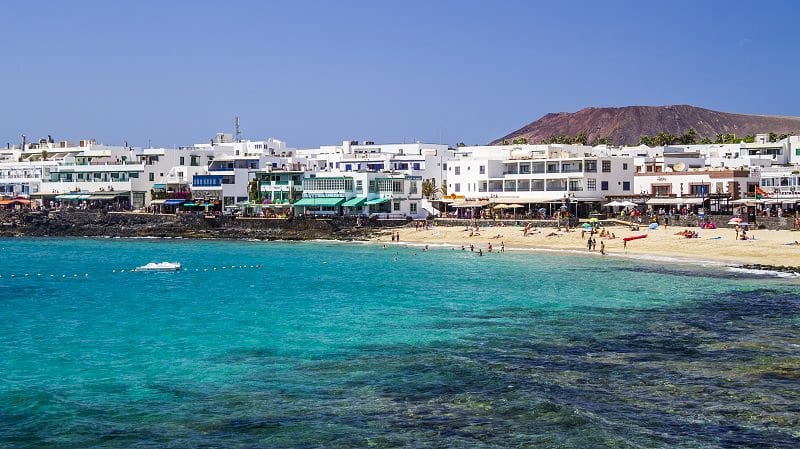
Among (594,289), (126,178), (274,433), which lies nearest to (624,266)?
(594,289)

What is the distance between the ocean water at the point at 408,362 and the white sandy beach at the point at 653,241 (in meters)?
9.23

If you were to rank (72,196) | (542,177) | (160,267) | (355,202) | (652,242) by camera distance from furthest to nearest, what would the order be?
(72,196)
(355,202)
(542,177)
(652,242)
(160,267)

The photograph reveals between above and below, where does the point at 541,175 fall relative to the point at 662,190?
above

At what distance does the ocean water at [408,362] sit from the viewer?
22875 mm

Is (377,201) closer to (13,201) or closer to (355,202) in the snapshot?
(355,202)

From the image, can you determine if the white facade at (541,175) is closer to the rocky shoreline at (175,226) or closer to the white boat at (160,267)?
the rocky shoreline at (175,226)

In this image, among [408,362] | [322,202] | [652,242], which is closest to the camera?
[408,362]

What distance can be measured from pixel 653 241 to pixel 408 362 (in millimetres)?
47829

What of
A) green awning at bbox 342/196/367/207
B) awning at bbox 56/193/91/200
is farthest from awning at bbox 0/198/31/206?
green awning at bbox 342/196/367/207

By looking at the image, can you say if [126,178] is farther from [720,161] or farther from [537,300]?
[537,300]

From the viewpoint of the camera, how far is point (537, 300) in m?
45.7

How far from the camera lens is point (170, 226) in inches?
4102

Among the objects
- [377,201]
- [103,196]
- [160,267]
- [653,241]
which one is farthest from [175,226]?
[653,241]

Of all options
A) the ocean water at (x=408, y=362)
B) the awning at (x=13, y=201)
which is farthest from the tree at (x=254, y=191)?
the ocean water at (x=408, y=362)
